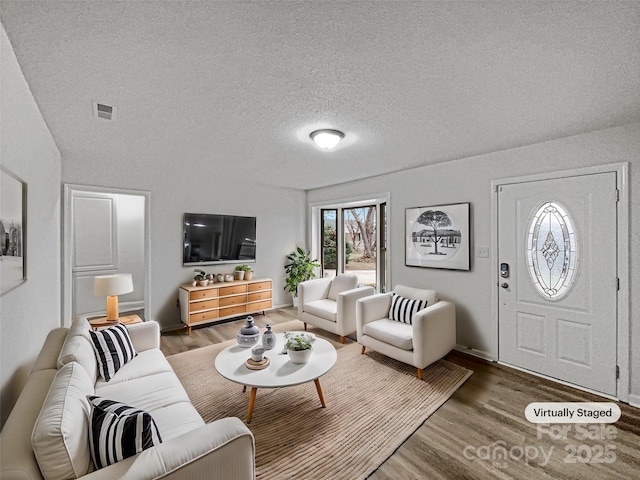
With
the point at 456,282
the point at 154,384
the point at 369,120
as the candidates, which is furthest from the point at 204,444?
the point at 456,282

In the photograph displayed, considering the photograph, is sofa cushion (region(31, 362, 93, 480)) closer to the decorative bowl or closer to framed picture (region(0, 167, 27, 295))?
framed picture (region(0, 167, 27, 295))

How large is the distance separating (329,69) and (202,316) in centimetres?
380

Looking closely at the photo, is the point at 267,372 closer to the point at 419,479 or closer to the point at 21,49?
the point at 419,479

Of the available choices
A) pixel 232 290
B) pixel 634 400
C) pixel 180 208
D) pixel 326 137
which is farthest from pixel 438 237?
pixel 180 208

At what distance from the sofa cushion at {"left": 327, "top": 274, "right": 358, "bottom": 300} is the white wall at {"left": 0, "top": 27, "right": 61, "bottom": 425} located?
3211mm

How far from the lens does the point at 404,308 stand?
11.2ft

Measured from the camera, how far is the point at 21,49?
57.4 inches

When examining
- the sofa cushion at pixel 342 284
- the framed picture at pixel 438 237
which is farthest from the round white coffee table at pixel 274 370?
the framed picture at pixel 438 237

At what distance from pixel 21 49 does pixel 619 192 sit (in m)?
4.18

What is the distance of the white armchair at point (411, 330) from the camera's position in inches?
111

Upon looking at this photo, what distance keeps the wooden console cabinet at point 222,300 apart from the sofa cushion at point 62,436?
3.02 meters

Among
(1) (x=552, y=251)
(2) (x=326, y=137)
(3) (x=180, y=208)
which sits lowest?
(1) (x=552, y=251)

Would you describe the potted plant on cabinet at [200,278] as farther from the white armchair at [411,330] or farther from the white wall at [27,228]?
the white armchair at [411,330]

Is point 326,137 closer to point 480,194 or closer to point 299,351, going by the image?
point 299,351
